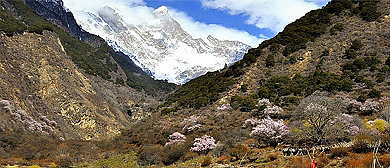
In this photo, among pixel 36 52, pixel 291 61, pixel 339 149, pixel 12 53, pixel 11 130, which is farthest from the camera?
pixel 36 52

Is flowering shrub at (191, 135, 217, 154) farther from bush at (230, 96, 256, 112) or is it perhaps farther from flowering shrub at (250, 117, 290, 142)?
bush at (230, 96, 256, 112)

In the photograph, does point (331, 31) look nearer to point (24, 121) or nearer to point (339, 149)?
point (339, 149)

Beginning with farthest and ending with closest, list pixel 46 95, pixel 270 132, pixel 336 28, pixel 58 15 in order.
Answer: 1. pixel 58 15
2. pixel 46 95
3. pixel 336 28
4. pixel 270 132

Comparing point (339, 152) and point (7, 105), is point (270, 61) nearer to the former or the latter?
point (339, 152)

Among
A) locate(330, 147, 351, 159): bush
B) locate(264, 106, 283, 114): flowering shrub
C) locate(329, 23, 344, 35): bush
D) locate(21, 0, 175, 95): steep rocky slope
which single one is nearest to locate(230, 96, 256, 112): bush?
locate(264, 106, 283, 114): flowering shrub

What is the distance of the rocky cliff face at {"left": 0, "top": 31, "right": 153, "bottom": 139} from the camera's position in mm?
36188

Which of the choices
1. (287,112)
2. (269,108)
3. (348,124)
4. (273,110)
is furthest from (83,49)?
(348,124)

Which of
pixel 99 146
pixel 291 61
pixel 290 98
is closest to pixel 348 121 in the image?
pixel 290 98

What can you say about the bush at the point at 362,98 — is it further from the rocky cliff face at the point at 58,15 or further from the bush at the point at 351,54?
the rocky cliff face at the point at 58,15

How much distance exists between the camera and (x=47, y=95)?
45.2 metres

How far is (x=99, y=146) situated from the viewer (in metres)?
32.2

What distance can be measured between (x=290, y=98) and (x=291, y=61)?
30.7 ft

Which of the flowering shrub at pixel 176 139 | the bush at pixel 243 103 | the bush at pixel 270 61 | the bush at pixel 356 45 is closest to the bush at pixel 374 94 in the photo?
the bush at pixel 356 45

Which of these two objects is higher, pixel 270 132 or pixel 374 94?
pixel 374 94
